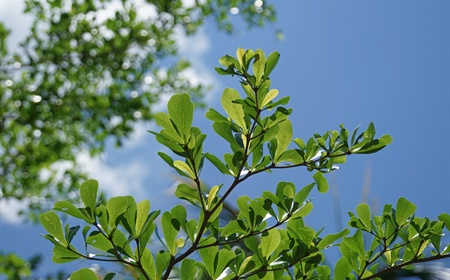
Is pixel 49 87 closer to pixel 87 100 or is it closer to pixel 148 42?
pixel 87 100

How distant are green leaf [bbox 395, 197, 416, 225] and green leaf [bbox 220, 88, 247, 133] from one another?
360 mm

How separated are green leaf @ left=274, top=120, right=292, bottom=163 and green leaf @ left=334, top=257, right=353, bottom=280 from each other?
0.27 meters

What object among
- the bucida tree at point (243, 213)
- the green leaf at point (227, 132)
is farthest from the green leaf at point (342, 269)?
the green leaf at point (227, 132)

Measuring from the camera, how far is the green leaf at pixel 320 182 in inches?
45.2

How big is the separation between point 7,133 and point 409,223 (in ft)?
12.5

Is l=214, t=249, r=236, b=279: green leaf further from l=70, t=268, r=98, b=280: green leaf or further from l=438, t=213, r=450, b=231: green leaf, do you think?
l=438, t=213, r=450, b=231: green leaf

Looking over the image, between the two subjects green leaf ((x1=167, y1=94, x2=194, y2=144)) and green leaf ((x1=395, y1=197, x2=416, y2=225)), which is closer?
green leaf ((x1=167, y1=94, x2=194, y2=144))

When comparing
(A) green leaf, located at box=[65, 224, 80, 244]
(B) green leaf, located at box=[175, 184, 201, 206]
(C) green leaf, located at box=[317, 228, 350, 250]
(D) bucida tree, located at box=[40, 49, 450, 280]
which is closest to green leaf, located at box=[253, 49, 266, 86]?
(D) bucida tree, located at box=[40, 49, 450, 280]

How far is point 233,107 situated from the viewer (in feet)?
3.51

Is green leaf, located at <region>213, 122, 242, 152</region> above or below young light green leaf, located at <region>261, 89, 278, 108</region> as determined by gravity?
below

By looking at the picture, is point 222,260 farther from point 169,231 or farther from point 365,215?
point 365,215

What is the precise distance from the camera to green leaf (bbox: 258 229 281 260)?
1.09 meters

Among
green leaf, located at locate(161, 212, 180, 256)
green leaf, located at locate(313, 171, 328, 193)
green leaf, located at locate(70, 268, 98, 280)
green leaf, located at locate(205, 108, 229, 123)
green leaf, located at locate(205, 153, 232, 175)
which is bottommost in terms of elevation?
green leaf, located at locate(70, 268, 98, 280)

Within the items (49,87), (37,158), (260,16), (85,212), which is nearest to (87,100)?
(49,87)
